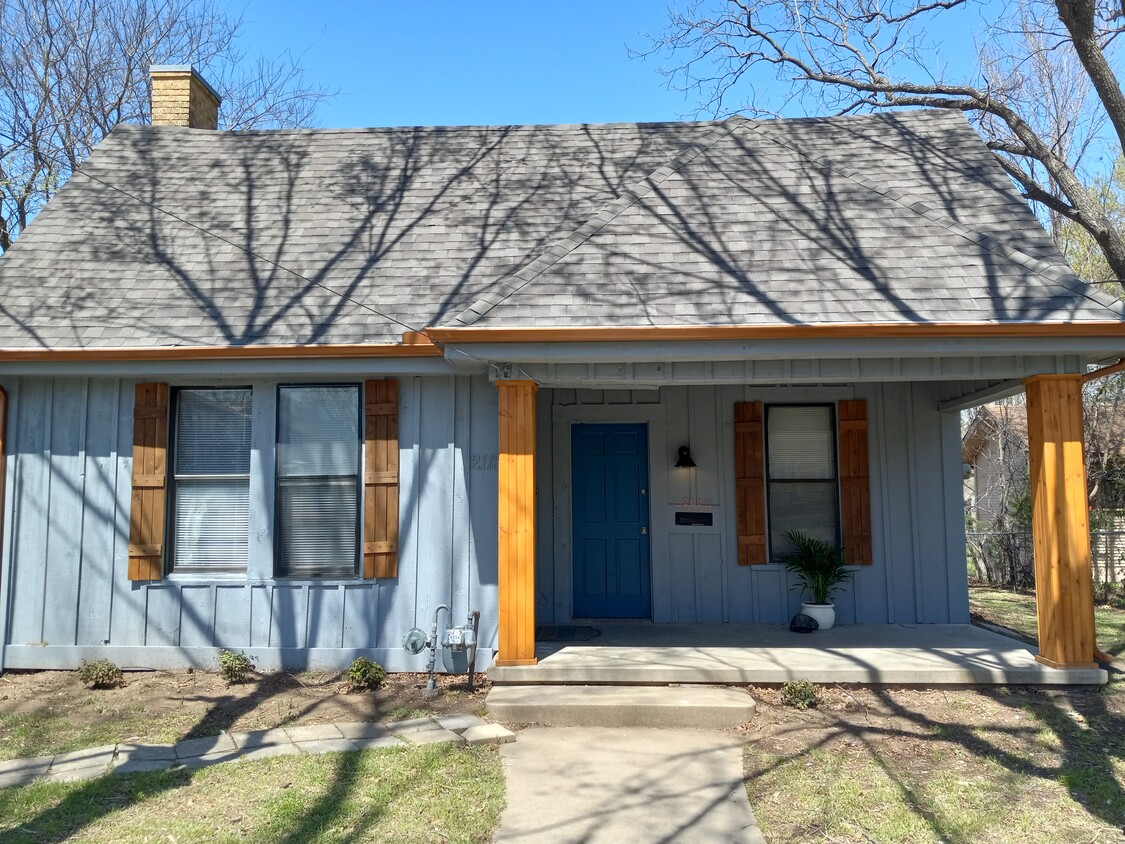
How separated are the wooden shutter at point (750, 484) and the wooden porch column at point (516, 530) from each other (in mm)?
2657

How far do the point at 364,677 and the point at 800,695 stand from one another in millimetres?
3186

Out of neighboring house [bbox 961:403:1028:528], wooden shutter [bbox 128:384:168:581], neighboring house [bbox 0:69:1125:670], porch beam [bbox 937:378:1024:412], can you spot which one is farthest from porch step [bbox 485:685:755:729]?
neighboring house [bbox 961:403:1028:528]

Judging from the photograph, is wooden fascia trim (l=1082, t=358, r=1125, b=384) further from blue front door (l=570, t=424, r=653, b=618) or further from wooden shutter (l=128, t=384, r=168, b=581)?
wooden shutter (l=128, t=384, r=168, b=581)

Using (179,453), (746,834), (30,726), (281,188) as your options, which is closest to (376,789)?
(746,834)

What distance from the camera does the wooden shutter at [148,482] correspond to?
23.4ft

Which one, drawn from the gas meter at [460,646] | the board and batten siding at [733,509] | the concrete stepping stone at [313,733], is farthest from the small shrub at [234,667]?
the board and batten siding at [733,509]

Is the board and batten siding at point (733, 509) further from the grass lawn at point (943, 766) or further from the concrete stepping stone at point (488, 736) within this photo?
the concrete stepping stone at point (488, 736)

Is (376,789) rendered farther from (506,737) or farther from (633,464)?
(633,464)

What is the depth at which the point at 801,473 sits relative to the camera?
8.44 metres

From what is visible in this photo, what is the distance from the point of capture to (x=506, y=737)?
542 cm

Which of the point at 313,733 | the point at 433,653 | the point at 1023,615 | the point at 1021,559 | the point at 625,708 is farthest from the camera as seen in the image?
the point at 1021,559

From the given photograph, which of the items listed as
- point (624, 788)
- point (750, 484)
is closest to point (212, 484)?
point (624, 788)

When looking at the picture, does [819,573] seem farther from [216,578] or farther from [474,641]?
[216,578]

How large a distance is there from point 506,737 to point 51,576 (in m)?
4.32
